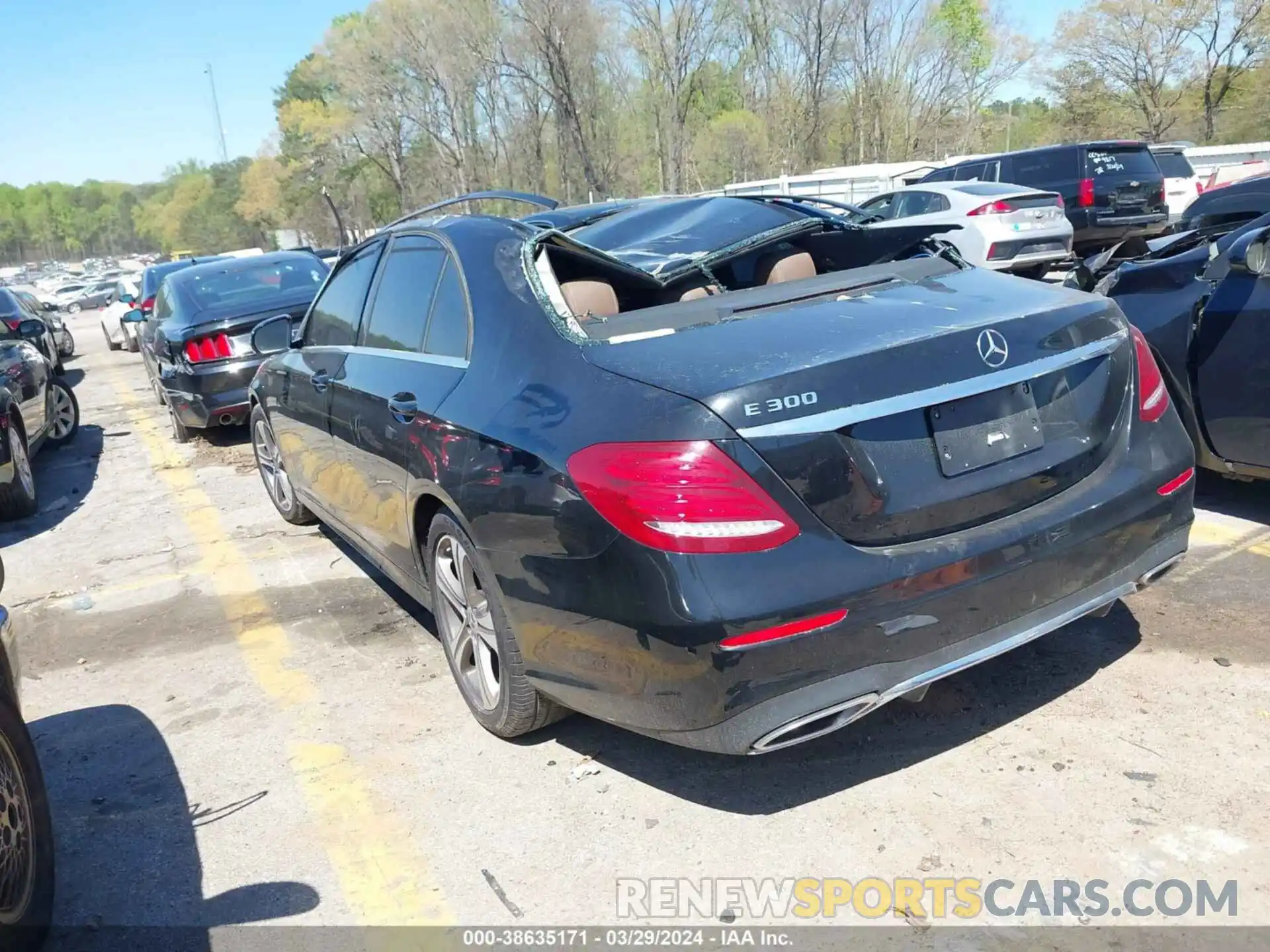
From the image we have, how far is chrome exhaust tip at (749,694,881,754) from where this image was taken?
8.34ft

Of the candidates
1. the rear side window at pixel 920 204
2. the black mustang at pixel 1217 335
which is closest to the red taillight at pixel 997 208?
the rear side window at pixel 920 204

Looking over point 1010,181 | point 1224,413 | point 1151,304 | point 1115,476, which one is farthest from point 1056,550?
point 1010,181

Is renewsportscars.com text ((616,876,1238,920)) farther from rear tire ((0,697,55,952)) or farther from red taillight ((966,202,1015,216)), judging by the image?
red taillight ((966,202,1015,216))

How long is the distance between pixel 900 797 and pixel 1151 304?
3301 millimetres

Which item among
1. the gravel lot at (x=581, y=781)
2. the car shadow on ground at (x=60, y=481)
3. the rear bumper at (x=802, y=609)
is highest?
the rear bumper at (x=802, y=609)

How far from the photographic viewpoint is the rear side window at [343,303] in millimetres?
4625

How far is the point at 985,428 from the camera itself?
2752 millimetres

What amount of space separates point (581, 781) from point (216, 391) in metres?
6.90

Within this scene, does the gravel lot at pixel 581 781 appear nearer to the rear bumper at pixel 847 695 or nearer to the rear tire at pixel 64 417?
the rear bumper at pixel 847 695

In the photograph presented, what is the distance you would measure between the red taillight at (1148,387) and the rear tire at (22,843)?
3.38m

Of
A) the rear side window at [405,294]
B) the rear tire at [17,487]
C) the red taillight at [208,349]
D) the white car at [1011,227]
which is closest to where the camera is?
the rear side window at [405,294]

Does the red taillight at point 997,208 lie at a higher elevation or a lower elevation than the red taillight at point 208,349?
higher

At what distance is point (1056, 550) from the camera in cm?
282

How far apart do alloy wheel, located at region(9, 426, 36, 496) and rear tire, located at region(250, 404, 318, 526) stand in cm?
192
